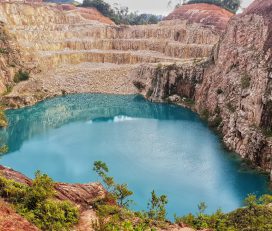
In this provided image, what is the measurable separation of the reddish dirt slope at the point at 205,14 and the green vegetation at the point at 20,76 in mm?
47720

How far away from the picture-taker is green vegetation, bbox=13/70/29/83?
76.0 m

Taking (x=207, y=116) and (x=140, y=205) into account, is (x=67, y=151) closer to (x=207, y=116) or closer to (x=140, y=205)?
(x=140, y=205)

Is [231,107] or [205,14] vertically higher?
[205,14]

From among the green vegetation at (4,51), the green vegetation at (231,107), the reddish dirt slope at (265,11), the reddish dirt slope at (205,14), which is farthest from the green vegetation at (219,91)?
the green vegetation at (4,51)

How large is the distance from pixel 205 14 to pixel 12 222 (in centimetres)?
9263

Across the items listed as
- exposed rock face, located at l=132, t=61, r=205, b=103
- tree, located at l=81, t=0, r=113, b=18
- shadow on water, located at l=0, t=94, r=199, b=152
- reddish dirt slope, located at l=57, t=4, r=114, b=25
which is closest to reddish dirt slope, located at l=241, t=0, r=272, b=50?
exposed rock face, located at l=132, t=61, r=205, b=103

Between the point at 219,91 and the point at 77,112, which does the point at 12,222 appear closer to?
the point at 219,91

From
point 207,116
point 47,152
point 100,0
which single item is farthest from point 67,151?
point 100,0

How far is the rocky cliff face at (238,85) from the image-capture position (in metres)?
45.6

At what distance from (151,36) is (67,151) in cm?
5501

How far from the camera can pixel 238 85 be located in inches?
2200

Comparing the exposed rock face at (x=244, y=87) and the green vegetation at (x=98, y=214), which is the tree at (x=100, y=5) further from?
the green vegetation at (x=98, y=214)

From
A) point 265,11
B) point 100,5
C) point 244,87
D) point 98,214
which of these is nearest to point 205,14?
point 100,5

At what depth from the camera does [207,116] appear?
63438 millimetres
